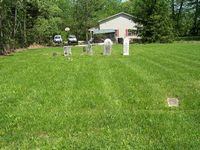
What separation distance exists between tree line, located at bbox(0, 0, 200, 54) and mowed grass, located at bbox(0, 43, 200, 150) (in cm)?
1945

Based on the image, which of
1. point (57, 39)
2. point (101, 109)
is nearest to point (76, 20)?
point (57, 39)

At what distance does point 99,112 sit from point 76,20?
191 feet

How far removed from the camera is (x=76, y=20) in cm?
6544

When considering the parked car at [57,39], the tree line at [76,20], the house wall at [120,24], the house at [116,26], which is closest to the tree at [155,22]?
the tree line at [76,20]

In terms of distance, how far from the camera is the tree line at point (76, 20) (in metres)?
34.8

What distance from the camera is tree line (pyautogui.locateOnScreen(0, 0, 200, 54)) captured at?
34756 mm

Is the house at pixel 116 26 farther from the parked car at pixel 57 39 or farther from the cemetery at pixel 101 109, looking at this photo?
the cemetery at pixel 101 109

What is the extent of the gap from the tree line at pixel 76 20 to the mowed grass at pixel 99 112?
63.8 ft

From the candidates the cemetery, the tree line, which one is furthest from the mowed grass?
the tree line

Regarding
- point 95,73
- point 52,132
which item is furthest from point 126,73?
point 52,132

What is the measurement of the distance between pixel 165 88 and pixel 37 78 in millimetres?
4608

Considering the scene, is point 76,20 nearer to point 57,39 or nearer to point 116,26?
point 116,26

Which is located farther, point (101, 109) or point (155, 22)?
point (155, 22)

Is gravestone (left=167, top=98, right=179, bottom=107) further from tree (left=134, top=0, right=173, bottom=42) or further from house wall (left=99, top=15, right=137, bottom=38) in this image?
house wall (left=99, top=15, right=137, bottom=38)
